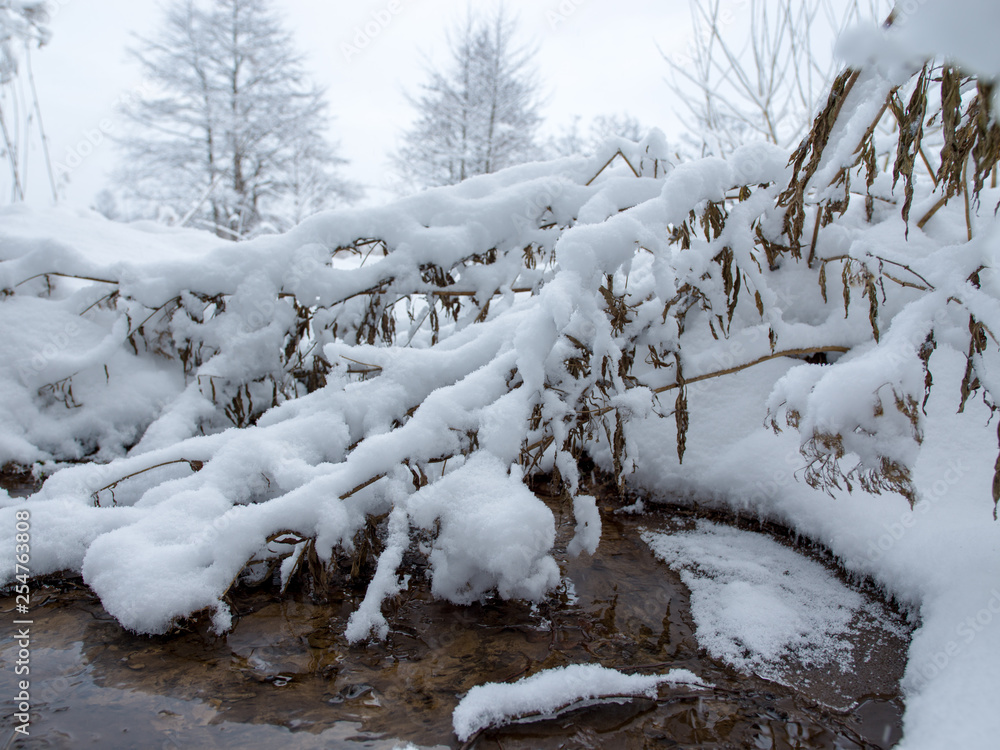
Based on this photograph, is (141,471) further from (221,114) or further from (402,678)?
(221,114)

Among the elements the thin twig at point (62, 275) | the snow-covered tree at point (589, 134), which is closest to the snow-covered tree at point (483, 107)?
the snow-covered tree at point (589, 134)

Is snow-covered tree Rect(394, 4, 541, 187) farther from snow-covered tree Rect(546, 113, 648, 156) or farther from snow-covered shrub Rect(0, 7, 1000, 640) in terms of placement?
snow-covered shrub Rect(0, 7, 1000, 640)

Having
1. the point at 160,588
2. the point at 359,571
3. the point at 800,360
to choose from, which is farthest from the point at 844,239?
the point at 160,588

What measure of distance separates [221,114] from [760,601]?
1895 cm

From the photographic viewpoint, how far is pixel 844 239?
2.35 m

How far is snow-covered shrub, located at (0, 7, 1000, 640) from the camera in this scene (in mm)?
1474

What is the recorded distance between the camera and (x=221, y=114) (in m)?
16.2

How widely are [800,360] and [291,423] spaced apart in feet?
7.11

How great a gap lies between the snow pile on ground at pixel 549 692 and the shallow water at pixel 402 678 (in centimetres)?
3

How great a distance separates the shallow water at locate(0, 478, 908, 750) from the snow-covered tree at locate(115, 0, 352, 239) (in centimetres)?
1663

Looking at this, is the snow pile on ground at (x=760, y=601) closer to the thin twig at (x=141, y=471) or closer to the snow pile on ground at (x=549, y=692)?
the snow pile on ground at (x=549, y=692)

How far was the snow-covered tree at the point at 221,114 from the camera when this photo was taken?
1620cm

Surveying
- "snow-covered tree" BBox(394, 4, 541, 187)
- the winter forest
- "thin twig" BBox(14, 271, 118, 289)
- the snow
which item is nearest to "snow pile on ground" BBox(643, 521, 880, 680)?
the winter forest

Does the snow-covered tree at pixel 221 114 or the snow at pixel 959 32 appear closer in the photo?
the snow at pixel 959 32
